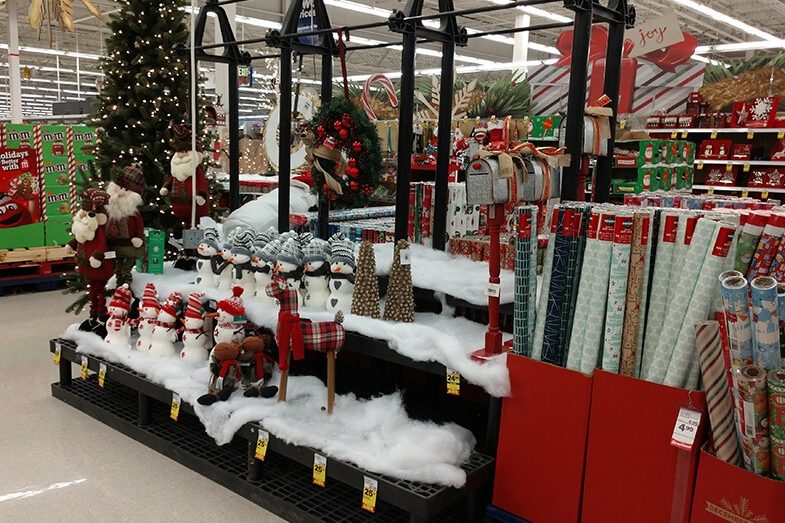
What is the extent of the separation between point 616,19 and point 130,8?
3250 millimetres

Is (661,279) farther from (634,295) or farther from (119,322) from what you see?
(119,322)

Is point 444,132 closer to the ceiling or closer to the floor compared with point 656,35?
closer to the floor

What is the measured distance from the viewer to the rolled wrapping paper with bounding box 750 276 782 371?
5.34 ft

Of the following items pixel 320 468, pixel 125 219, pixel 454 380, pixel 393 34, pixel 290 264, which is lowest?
pixel 320 468

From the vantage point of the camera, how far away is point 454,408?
2.89 meters

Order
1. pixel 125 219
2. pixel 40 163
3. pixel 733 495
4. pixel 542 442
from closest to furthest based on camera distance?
pixel 733 495, pixel 542 442, pixel 125 219, pixel 40 163

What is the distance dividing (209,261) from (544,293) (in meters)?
1.97

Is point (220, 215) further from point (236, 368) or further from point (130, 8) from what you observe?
point (236, 368)

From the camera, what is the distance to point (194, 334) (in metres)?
3.21

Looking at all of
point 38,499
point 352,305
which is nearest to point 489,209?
point 352,305

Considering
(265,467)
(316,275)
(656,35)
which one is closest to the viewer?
(265,467)

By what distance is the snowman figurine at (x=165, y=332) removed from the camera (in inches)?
130

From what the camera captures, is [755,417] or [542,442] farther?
[542,442]

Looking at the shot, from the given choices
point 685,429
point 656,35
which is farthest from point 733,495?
point 656,35
